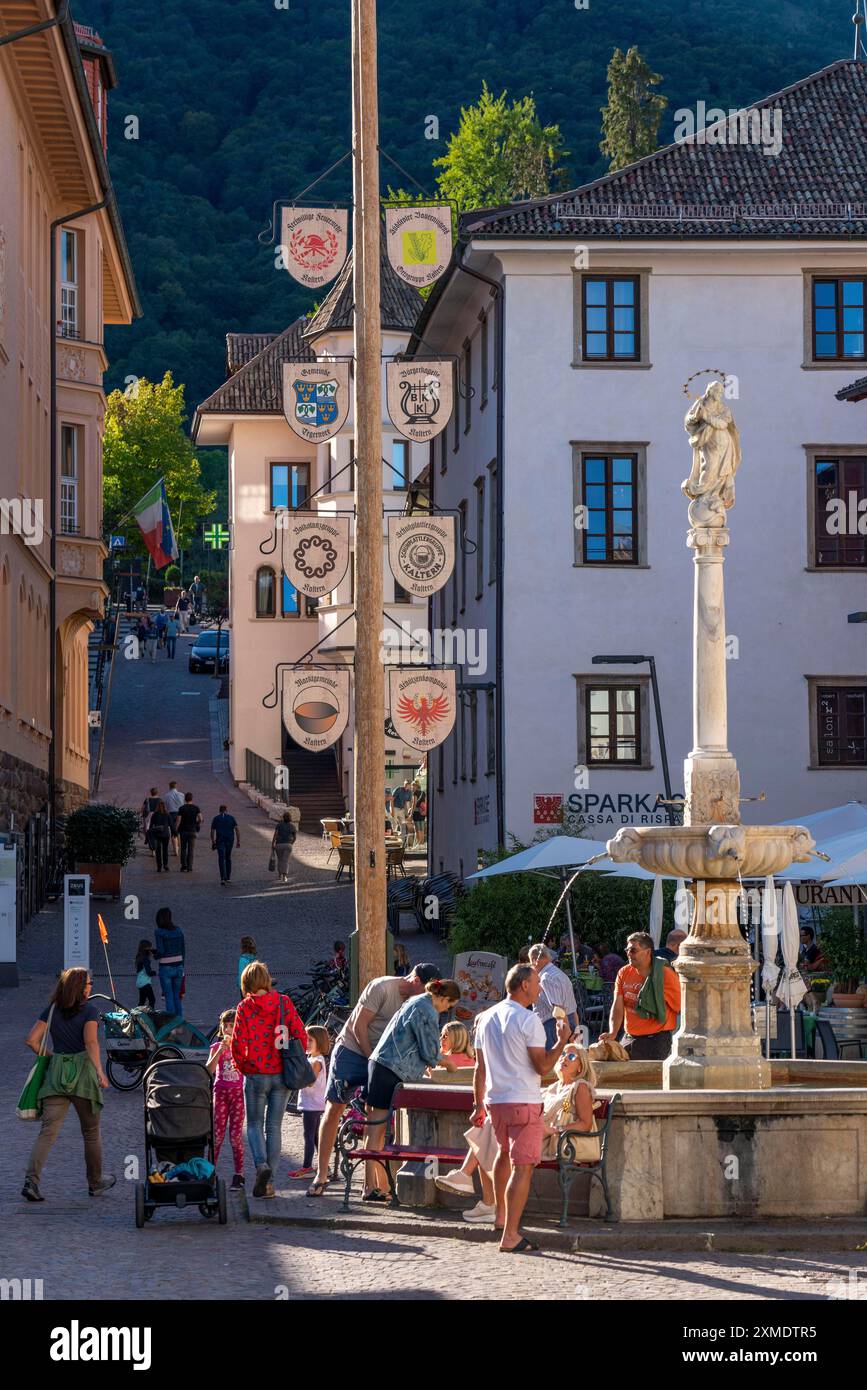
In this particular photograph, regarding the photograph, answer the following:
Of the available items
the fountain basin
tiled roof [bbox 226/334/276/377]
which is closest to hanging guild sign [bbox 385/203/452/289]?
the fountain basin

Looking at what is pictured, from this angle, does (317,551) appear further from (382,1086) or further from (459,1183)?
(459,1183)

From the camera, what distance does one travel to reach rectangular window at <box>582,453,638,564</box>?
37688mm

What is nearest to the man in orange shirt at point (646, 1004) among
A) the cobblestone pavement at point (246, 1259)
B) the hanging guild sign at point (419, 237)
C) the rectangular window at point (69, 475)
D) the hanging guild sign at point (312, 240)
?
the cobblestone pavement at point (246, 1259)

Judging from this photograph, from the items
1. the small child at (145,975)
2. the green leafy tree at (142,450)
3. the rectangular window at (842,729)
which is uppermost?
the green leafy tree at (142,450)

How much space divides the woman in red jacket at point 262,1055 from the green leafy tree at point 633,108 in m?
77.2

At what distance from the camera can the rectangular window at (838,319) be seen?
124 feet

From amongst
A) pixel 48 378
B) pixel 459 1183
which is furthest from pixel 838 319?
pixel 459 1183

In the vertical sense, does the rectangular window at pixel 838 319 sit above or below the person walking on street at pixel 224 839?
above

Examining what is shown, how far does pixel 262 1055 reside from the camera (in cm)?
1502

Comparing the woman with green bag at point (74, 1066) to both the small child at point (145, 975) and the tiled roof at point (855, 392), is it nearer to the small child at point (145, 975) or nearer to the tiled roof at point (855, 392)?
the small child at point (145, 975)

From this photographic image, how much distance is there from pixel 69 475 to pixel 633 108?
50.4m

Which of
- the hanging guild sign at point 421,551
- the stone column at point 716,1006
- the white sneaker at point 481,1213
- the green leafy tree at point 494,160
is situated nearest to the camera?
the white sneaker at point 481,1213

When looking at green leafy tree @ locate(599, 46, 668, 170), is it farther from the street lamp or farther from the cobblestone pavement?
the cobblestone pavement

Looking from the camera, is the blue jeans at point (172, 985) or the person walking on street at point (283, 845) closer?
the blue jeans at point (172, 985)
